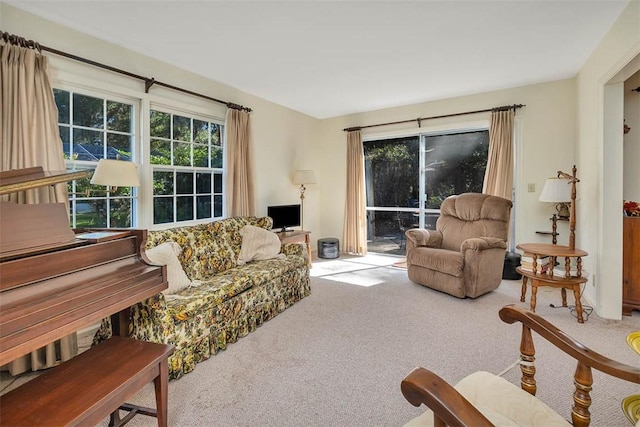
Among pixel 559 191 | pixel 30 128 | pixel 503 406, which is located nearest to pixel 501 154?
pixel 559 191

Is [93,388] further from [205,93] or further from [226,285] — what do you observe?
[205,93]

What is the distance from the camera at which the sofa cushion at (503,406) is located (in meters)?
1.02

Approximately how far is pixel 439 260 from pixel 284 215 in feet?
7.50

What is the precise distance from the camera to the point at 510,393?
114 centimetres

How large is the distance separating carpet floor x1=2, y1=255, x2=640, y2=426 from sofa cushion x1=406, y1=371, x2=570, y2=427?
612 mm

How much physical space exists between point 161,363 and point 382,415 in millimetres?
1182

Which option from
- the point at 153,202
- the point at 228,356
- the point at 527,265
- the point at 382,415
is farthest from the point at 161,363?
the point at 527,265

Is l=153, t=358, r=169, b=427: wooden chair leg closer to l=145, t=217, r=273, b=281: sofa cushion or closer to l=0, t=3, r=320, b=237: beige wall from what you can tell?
l=145, t=217, r=273, b=281: sofa cushion

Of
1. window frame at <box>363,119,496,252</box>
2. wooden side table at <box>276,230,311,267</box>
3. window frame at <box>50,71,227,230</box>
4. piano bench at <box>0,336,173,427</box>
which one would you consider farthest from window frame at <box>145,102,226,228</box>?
window frame at <box>363,119,496,252</box>

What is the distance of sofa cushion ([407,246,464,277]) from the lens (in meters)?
3.31

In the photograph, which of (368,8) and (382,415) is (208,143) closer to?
(368,8)

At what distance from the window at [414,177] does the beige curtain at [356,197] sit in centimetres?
25

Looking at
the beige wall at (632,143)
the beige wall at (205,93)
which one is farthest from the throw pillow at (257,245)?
the beige wall at (632,143)

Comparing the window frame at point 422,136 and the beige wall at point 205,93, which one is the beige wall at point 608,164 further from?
the beige wall at point 205,93
